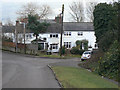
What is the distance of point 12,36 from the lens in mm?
64812

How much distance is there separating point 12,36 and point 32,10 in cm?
1650

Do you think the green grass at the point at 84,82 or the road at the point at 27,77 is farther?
the road at the point at 27,77

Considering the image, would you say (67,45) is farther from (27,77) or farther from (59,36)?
(27,77)

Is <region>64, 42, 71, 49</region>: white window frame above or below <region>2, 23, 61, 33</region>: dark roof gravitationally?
below

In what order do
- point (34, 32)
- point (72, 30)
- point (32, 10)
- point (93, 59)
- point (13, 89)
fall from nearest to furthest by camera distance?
Answer: point (13, 89) < point (93, 59) < point (34, 32) < point (72, 30) < point (32, 10)

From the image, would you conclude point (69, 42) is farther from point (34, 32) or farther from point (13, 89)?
point (13, 89)

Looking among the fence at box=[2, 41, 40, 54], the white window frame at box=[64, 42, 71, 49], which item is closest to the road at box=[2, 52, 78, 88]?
the fence at box=[2, 41, 40, 54]

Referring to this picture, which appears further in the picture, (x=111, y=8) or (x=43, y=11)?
(x=43, y=11)

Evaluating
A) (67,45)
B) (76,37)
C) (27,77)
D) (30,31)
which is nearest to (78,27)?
(76,37)

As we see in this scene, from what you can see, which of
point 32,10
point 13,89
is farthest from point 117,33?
point 32,10

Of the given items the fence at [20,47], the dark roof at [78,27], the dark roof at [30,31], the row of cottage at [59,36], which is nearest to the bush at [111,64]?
the fence at [20,47]

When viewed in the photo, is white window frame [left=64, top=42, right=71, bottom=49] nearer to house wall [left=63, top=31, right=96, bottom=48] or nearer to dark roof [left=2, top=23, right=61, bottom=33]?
house wall [left=63, top=31, right=96, bottom=48]

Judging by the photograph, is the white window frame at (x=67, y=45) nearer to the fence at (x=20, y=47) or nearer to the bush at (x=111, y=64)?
the fence at (x=20, y=47)

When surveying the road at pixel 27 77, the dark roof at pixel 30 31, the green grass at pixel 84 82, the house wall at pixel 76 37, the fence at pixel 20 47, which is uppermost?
the dark roof at pixel 30 31
